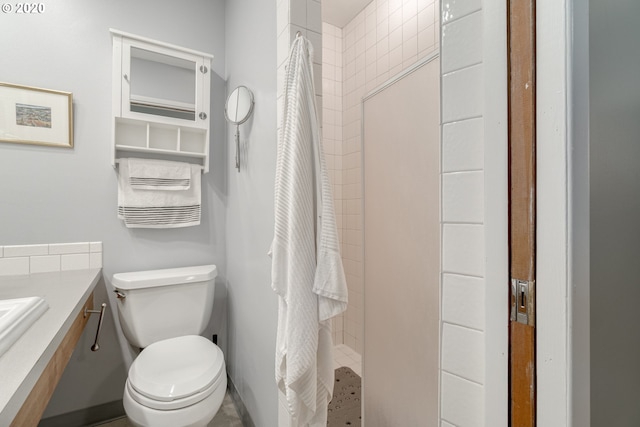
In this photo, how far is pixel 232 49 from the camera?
1.64 m

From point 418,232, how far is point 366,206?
13.9 inches

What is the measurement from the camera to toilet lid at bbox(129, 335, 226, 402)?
103 cm

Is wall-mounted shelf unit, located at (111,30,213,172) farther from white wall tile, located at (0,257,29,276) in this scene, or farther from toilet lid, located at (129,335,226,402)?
toilet lid, located at (129,335,226,402)

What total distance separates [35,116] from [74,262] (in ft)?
2.44

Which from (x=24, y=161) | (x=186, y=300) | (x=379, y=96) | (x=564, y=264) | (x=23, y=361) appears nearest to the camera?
(x=564, y=264)

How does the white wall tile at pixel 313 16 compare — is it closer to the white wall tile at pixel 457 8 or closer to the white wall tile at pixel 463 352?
the white wall tile at pixel 457 8

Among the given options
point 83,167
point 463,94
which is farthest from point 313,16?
point 83,167

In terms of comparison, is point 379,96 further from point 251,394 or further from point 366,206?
point 251,394

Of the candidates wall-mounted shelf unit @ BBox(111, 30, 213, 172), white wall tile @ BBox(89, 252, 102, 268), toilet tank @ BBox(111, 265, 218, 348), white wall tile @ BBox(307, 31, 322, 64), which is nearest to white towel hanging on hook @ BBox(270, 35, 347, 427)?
white wall tile @ BBox(307, 31, 322, 64)

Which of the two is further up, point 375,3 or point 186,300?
point 375,3

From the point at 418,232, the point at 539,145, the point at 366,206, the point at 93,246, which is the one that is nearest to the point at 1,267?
the point at 93,246

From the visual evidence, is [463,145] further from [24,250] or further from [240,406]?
[24,250]

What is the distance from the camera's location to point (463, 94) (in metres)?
0.52

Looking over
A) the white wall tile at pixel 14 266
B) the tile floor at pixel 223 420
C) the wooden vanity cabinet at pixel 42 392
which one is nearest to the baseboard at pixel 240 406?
the tile floor at pixel 223 420
